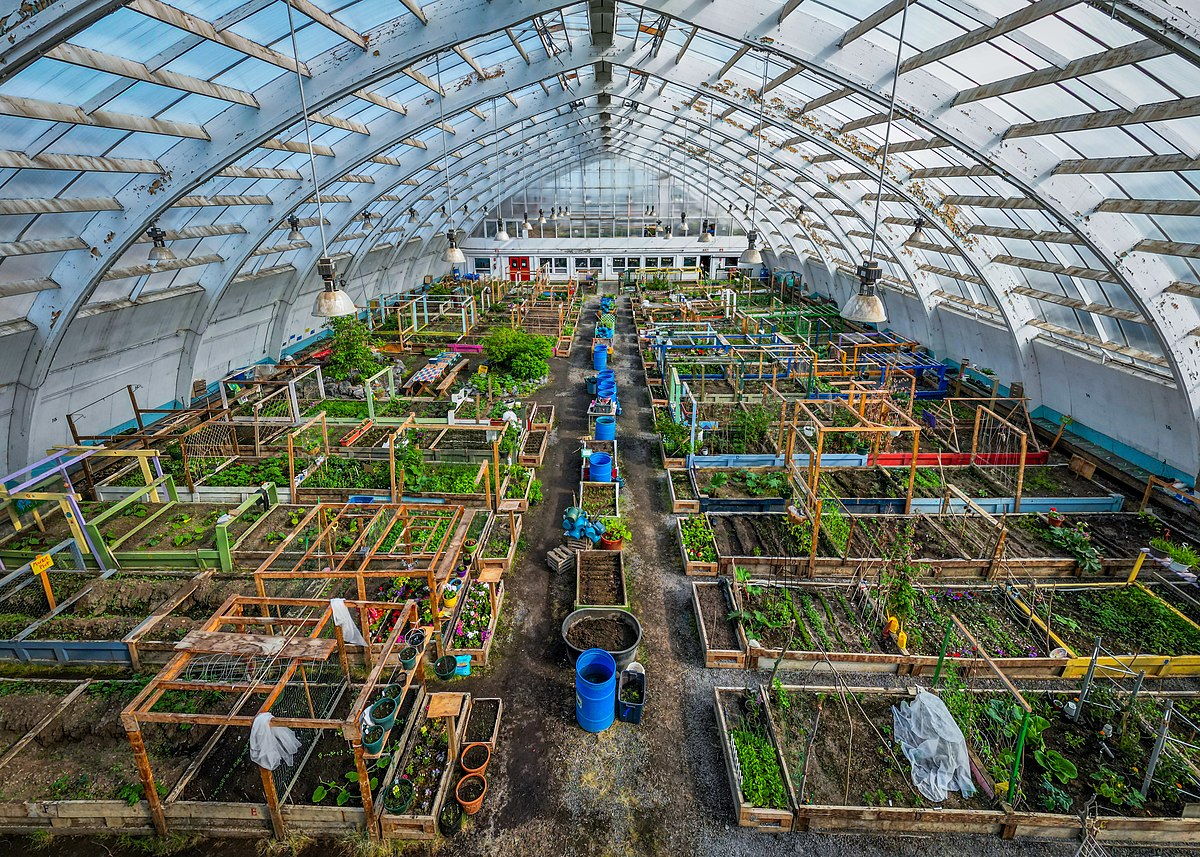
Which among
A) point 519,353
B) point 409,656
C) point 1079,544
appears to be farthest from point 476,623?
point 519,353

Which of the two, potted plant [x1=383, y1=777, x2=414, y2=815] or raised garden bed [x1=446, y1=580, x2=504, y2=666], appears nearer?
potted plant [x1=383, y1=777, x2=414, y2=815]

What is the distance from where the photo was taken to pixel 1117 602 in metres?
9.91

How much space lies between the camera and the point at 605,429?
1591 cm

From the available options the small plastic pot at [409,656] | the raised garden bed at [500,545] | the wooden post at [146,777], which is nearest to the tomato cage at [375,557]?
the raised garden bed at [500,545]

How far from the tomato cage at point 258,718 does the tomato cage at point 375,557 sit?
0.67m

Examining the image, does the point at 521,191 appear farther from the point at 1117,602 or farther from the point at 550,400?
the point at 1117,602

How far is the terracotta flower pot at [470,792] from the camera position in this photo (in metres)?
6.64

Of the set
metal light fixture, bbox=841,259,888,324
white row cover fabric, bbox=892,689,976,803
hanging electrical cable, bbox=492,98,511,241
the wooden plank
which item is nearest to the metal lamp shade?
the wooden plank

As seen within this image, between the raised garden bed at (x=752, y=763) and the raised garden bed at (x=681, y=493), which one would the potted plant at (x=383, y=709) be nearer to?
the raised garden bed at (x=752, y=763)

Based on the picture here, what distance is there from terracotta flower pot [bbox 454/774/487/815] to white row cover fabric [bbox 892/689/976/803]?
5236 millimetres

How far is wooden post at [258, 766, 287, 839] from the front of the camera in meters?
6.04

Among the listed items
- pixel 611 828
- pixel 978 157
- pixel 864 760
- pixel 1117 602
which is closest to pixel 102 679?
pixel 611 828

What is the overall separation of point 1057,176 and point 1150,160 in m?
2.27

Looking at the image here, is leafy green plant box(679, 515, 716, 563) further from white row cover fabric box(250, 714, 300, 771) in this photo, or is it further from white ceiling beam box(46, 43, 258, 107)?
white ceiling beam box(46, 43, 258, 107)
